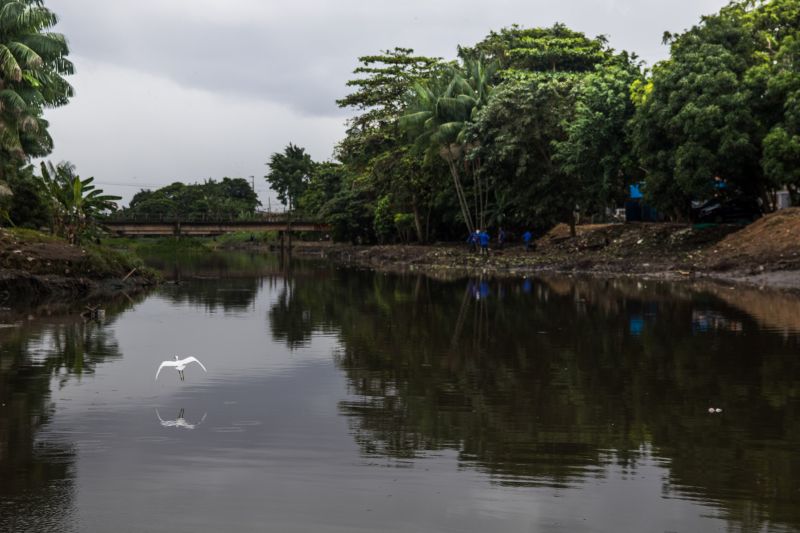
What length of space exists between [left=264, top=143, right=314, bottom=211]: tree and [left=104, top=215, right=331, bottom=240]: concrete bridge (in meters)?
30.0

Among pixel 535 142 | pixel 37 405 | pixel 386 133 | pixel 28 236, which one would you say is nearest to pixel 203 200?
pixel 386 133

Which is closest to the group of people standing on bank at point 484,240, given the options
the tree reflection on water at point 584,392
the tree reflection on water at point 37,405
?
the tree reflection on water at point 584,392

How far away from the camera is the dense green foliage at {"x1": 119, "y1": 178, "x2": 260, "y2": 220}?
427 feet

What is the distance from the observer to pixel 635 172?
4550cm

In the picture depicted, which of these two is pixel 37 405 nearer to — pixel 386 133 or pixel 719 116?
pixel 719 116

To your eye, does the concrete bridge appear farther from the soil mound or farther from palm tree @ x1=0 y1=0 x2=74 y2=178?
the soil mound

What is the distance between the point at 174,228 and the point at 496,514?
95.6 metres

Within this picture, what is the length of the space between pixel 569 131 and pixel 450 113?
9850 millimetres

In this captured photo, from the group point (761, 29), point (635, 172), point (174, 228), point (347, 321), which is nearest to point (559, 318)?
point (347, 321)

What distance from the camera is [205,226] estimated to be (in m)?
101

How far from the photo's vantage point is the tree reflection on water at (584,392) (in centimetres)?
845

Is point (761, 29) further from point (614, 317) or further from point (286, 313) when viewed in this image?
point (286, 313)

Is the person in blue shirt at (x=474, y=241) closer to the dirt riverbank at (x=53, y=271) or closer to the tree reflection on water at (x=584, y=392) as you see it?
the dirt riverbank at (x=53, y=271)

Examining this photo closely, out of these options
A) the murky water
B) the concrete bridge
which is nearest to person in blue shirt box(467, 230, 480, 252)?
the murky water
